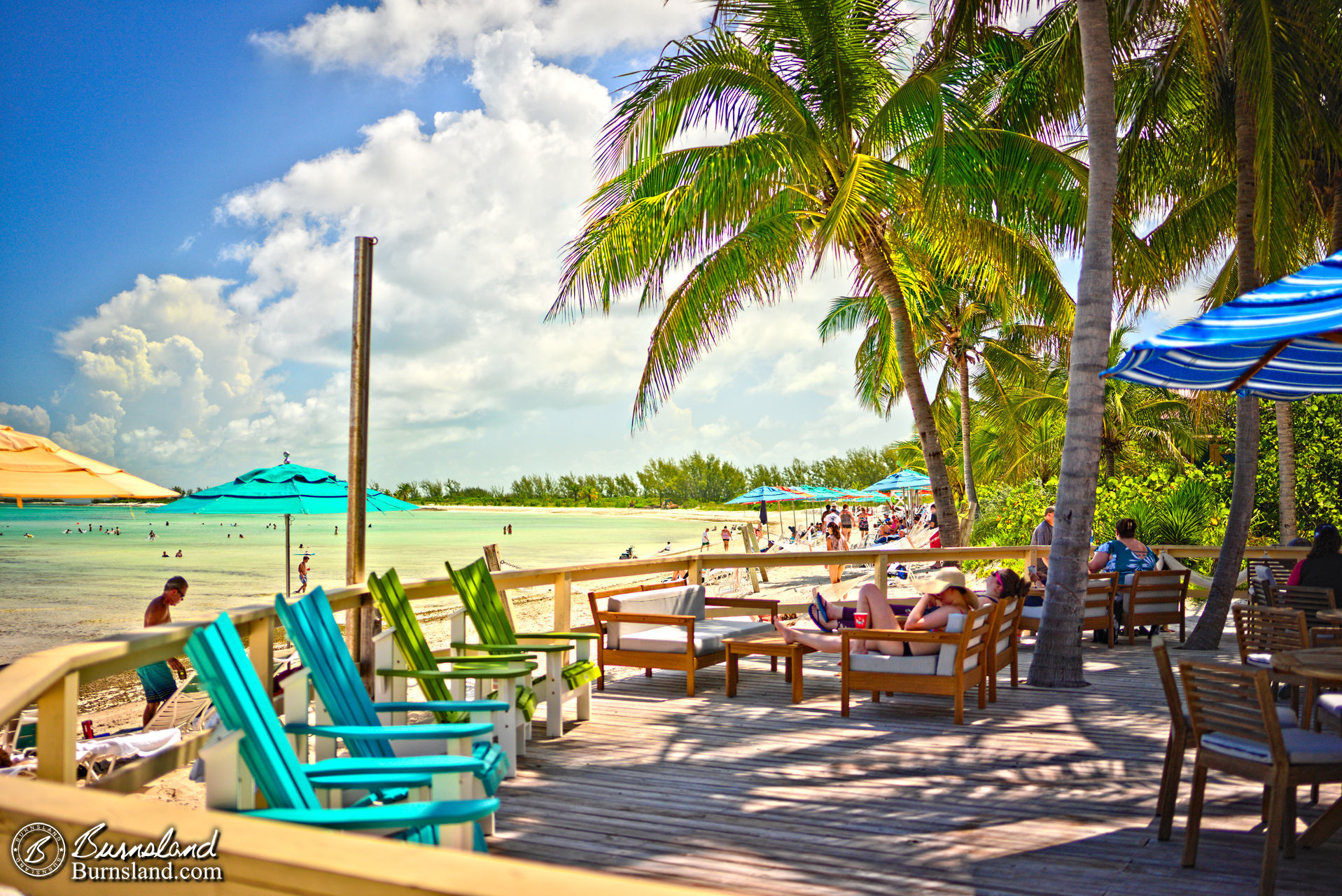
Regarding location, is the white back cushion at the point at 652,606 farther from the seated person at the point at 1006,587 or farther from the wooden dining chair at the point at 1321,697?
the wooden dining chair at the point at 1321,697

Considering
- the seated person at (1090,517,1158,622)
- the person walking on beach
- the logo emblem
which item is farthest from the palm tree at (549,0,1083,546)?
the logo emblem

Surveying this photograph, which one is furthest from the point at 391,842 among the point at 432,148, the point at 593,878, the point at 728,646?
the point at 432,148

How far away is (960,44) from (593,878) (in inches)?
426

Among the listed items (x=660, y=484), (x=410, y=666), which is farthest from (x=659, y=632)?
(x=660, y=484)

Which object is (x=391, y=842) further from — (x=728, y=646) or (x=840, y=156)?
(x=840, y=156)

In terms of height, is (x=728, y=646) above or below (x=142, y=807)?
below

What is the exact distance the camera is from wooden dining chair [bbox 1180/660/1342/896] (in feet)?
10.1

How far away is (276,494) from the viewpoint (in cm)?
930

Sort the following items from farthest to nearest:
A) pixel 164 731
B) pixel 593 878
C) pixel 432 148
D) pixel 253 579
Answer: pixel 432 148, pixel 253 579, pixel 164 731, pixel 593 878

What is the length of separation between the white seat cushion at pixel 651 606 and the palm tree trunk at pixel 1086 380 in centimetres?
287

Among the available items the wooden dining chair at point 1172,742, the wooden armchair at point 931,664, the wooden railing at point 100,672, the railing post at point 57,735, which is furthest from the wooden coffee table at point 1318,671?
the railing post at point 57,735

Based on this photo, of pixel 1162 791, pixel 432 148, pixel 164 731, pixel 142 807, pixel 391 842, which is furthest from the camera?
pixel 432 148

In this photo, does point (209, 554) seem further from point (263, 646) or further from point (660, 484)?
point (660, 484)

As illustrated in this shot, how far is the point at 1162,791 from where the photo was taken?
3691mm
